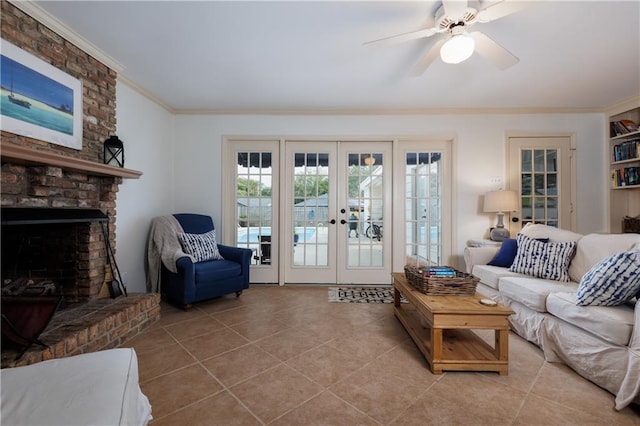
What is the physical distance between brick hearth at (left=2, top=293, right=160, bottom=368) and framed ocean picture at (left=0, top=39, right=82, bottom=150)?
131 centimetres

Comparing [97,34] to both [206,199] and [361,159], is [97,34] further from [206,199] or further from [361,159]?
[361,159]

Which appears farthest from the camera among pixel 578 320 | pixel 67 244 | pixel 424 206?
pixel 424 206

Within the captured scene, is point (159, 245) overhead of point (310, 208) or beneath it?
beneath

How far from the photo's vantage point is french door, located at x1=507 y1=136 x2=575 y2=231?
139 inches

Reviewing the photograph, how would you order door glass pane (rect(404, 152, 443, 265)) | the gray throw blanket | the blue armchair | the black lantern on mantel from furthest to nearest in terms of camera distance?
door glass pane (rect(404, 152, 443, 265)) → the gray throw blanket → the blue armchair → the black lantern on mantel

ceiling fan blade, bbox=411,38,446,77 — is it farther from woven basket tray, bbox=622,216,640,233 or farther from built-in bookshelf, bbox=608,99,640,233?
woven basket tray, bbox=622,216,640,233

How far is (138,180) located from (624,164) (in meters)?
5.98

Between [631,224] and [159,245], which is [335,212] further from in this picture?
[631,224]

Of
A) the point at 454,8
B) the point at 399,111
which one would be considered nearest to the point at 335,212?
the point at 399,111

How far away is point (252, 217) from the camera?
12.4 feet

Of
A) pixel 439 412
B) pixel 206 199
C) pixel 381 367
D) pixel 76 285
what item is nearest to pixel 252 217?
pixel 206 199

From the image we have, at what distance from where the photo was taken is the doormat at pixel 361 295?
3078mm

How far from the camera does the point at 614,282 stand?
1.61m

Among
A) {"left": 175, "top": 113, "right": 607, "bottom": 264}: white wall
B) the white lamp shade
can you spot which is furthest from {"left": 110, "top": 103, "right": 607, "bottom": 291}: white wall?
the white lamp shade
